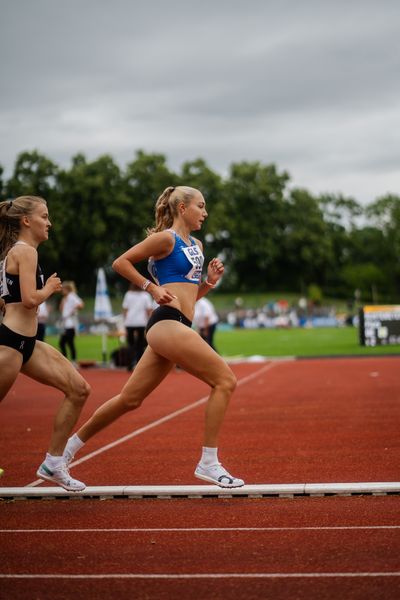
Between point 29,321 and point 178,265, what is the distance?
1.08 meters

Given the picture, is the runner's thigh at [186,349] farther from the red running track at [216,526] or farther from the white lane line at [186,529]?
the white lane line at [186,529]

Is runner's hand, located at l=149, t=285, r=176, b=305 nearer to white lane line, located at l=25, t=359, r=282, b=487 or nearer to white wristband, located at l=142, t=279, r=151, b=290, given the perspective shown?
white wristband, located at l=142, t=279, r=151, b=290

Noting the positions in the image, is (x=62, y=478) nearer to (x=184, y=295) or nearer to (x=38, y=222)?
(x=184, y=295)

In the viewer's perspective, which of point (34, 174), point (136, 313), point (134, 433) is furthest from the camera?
point (34, 174)

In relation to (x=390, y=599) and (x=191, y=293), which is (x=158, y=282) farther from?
(x=390, y=599)

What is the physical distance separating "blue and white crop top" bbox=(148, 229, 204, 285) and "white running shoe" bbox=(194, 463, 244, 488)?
1297 millimetres

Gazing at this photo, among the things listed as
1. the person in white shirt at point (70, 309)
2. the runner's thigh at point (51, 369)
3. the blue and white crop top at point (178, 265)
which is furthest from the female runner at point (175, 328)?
the person in white shirt at point (70, 309)

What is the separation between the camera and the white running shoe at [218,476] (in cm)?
654

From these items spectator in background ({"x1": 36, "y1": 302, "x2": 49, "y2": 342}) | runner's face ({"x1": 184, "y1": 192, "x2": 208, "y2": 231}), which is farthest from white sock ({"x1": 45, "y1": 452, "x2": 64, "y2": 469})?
spectator in background ({"x1": 36, "y1": 302, "x2": 49, "y2": 342})

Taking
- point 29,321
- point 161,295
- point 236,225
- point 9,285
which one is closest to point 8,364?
point 29,321

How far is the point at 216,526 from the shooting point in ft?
18.5

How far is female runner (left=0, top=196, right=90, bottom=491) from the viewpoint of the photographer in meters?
6.41

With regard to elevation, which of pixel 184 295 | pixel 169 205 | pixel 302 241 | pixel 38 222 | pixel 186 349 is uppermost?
pixel 302 241

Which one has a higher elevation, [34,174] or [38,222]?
[34,174]
